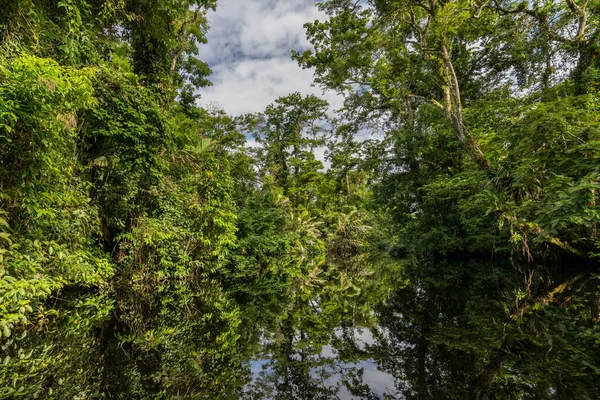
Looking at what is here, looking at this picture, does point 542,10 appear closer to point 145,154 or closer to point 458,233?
point 458,233

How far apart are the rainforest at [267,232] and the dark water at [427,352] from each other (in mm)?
41

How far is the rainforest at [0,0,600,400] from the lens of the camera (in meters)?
3.93

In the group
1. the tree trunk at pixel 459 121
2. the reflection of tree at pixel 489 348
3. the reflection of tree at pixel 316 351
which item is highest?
the tree trunk at pixel 459 121

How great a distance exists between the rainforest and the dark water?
41 mm

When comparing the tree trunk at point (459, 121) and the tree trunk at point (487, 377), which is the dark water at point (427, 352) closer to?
the tree trunk at point (487, 377)

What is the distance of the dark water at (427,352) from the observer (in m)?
3.64

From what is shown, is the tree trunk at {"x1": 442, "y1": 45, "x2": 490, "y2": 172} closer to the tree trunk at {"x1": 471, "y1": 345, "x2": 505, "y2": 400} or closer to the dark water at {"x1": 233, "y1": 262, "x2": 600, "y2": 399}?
the dark water at {"x1": 233, "y1": 262, "x2": 600, "y2": 399}

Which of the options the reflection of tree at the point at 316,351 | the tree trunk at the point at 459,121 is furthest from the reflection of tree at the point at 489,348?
the tree trunk at the point at 459,121

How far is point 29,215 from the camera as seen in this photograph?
4.71 m

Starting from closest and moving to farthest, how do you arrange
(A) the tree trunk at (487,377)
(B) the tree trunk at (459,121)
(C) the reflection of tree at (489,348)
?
1. (A) the tree trunk at (487,377)
2. (C) the reflection of tree at (489,348)
3. (B) the tree trunk at (459,121)

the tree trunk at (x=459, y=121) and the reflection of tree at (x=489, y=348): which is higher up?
the tree trunk at (x=459, y=121)

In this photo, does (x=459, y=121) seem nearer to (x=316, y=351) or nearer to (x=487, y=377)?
(x=487, y=377)

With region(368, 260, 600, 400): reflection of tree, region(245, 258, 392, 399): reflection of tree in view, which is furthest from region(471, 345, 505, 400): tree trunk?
region(245, 258, 392, 399): reflection of tree

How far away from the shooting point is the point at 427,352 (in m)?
4.79
